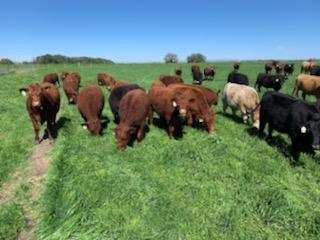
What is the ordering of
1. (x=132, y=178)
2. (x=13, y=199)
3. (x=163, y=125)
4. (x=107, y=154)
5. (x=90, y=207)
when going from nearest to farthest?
(x=90, y=207), (x=132, y=178), (x=13, y=199), (x=107, y=154), (x=163, y=125)

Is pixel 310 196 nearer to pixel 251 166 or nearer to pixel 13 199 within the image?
pixel 251 166

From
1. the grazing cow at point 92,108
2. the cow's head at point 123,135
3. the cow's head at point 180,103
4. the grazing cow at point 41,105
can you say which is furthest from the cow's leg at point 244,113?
the grazing cow at point 41,105

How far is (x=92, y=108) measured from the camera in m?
15.0

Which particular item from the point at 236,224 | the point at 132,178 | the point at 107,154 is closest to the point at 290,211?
the point at 236,224

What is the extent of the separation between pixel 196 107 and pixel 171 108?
3.80 feet

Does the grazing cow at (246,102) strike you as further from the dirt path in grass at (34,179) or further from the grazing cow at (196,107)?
the dirt path in grass at (34,179)

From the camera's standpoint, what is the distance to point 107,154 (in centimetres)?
1225

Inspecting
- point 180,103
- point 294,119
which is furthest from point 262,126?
point 180,103

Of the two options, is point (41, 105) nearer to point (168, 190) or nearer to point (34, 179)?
point (34, 179)

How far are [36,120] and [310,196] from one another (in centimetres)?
868

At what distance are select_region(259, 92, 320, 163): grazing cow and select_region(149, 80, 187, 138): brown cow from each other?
102 inches

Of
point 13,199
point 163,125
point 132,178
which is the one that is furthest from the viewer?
point 163,125

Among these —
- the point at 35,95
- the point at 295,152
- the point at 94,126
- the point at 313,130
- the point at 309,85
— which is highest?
the point at 35,95

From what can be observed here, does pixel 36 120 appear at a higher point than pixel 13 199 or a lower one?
higher
